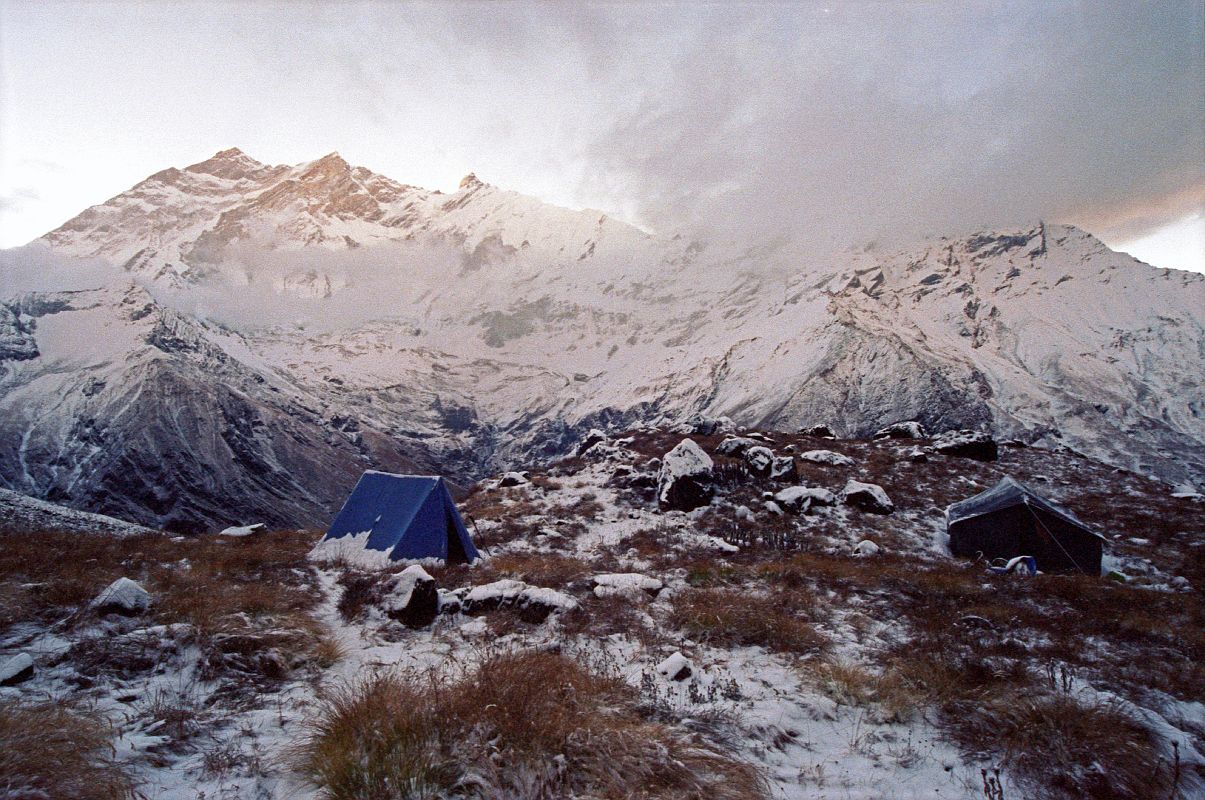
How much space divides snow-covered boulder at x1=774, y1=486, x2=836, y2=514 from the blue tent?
13285 millimetres

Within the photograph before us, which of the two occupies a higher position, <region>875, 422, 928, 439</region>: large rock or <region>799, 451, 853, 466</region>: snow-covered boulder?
<region>875, 422, 928, 439</region>: large rock

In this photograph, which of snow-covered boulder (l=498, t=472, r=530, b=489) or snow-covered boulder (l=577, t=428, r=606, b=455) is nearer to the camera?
snow-covered boulder (l=498, t=472, r=530, b=489)

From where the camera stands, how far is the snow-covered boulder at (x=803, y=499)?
23078 millimetres

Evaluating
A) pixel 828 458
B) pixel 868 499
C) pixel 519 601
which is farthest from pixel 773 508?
pixel 519 601

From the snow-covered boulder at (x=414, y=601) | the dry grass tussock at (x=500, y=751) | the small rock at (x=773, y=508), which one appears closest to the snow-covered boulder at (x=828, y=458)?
the small rock at (x=773, y=508)

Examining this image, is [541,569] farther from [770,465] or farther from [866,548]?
[770,465]

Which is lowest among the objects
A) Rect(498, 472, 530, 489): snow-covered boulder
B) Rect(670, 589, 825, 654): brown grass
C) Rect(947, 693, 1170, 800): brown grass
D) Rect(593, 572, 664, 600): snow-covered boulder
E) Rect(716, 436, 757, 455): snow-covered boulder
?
Rect(498, 472, 530, 489): snow-covered boulder

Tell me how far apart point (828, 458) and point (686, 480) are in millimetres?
10289

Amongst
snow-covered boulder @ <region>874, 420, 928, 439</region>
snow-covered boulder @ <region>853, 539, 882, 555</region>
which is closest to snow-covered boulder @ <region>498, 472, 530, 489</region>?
snow-covered boulder @ <region>853, 539, 882, 555</region>

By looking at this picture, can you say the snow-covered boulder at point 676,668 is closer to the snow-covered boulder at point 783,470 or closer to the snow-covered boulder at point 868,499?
the snow-covered boulder at point 868,499

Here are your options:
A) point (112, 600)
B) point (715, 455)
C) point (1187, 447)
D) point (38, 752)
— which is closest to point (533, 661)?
point (38, 752)

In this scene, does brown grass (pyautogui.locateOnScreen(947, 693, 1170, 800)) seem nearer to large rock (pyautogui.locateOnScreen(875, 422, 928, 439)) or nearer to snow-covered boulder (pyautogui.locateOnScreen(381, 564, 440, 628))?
snow-covered boulder (pyautogui.locateOnScreen(381, 564, 440, 628))

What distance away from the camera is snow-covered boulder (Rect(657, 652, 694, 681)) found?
6.70 m

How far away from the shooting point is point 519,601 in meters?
9.48
